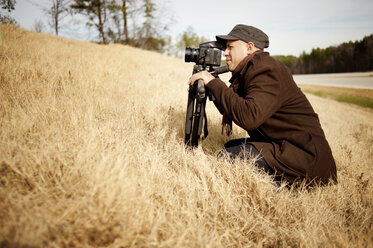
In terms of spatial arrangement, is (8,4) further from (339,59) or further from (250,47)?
(339,59)

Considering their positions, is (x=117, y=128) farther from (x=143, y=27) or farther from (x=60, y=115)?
(x=143, y=27)

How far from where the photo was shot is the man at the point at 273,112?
5.42 feet

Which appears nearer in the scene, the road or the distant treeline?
the road

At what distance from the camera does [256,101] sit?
5.28 feet

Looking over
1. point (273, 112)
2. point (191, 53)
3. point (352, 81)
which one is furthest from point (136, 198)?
point (352, 81)

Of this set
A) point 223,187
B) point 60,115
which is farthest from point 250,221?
point 60,115

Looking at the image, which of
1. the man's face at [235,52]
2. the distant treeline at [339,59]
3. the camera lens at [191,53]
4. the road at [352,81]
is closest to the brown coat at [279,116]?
the man's face at [235,52]

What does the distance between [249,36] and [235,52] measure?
0.21m

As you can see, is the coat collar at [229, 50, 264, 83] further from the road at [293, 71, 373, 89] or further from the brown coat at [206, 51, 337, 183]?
the road at [293, 71, 373, 89]

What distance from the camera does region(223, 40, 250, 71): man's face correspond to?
2.00 m

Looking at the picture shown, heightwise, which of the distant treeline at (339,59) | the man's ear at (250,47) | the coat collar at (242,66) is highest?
the distant treeline at (339,59)

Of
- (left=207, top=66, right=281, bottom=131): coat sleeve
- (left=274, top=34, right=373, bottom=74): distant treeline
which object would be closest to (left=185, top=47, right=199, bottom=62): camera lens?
(left=207, top=66, right=281, bottom=131): coat sleeve

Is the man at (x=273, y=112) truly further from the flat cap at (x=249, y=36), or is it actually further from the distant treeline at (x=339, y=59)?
the distant treeline at (x=339, y=59)

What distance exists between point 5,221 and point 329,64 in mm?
75698
